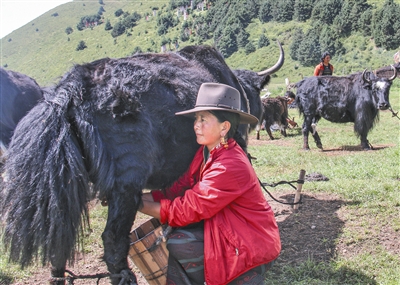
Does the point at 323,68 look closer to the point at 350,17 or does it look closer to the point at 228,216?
the point at 228,216

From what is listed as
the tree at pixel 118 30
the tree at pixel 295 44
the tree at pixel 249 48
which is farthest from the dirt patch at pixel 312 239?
the tree at pixel 118 30

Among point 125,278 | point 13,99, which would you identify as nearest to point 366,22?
point 13,99

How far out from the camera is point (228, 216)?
2539 millimetres

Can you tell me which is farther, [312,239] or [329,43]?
[329,43]

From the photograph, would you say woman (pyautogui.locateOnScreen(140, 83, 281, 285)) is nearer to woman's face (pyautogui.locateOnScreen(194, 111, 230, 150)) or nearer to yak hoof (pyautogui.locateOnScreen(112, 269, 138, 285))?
woman's face (pyautogui.locateOnScreen(194, 111, 230, 150))

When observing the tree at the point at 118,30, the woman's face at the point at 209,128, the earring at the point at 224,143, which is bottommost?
the tree at the point at 118,30

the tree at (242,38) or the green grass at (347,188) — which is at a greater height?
the green grass at (347,188)

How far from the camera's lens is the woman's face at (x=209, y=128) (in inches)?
102

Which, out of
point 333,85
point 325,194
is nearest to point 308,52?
point 333,85

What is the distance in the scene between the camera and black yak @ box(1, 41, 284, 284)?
2295 millimetres

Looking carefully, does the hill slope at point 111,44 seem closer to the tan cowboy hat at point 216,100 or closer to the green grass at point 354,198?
the green grass at point 354,198

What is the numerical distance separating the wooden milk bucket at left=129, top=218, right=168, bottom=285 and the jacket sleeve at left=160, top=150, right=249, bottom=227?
0.29m

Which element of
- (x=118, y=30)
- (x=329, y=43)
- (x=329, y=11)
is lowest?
(x=329, y=43)

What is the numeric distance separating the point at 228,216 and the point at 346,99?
869 centimetres
